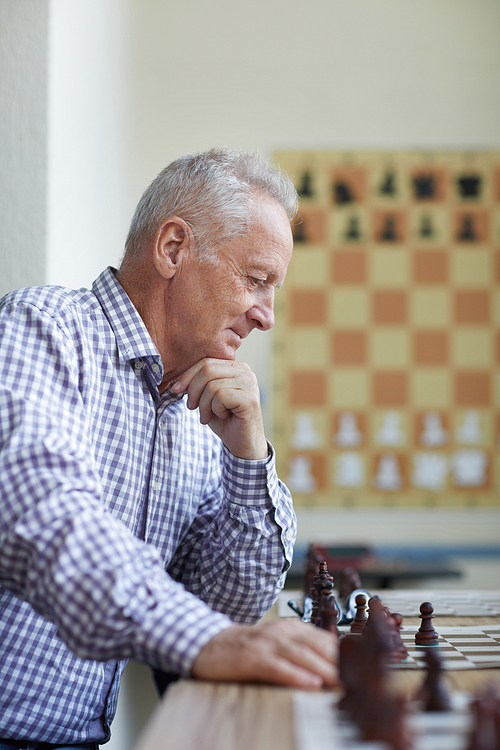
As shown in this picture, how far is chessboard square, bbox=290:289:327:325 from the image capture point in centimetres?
391

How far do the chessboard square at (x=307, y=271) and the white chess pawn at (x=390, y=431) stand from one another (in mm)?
792

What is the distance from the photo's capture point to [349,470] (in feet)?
12.7

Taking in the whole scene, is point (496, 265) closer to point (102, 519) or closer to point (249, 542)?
point (249, 542)

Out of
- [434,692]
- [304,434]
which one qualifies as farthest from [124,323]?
[304,434]

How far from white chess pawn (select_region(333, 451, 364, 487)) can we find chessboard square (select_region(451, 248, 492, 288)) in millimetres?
1094

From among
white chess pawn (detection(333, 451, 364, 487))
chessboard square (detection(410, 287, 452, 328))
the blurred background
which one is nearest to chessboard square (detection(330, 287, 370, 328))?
chessboard square (detection(410, 287, 452, 328))

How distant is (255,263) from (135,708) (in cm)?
136

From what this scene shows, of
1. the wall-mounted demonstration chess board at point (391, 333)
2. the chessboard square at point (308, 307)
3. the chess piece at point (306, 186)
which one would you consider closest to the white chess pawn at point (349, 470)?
the wall-mounted demonstration chess board at point (391, 333)

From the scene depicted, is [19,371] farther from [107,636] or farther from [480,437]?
[480,437]

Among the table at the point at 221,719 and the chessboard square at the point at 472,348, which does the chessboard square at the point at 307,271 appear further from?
the table at the point at 221,719

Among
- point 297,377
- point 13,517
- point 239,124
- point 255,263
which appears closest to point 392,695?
point 13,517

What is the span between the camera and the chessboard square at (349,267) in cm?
392

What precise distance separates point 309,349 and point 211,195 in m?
2.54

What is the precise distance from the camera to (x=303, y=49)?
398 cm
